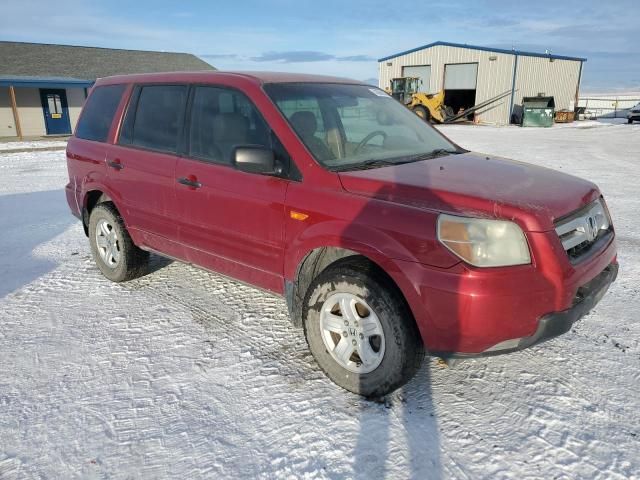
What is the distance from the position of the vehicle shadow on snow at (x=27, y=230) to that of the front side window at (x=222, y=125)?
2.45 metres

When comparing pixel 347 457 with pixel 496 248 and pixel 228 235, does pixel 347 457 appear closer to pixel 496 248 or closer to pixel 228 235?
pixel 496 248

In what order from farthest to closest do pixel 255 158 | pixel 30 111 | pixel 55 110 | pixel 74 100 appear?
pixel 74 100 < pixel 55 110 < pixel 30 111 < pixel 255 158

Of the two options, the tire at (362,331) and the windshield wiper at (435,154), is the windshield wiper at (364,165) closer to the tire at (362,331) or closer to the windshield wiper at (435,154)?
the windshield wiper at (435,154)

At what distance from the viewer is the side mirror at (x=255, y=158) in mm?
3018

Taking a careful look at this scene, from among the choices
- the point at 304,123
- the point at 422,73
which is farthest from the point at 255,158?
the point at 422,73

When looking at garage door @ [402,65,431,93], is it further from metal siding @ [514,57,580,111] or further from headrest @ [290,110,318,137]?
headrest @ [290,110,318,137]

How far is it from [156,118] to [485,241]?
9.59 feet

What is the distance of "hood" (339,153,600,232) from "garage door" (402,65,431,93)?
35606 millimetres

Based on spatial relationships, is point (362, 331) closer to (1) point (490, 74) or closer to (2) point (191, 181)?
(2) point (191, 181)

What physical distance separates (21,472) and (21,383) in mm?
884

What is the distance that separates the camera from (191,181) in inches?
144

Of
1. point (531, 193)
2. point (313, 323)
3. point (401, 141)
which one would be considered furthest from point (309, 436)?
point (401, 141)

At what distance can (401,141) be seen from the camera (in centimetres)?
373

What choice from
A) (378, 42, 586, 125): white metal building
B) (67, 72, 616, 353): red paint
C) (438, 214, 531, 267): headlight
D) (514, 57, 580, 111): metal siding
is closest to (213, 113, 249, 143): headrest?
(67, 72, 616, 353): red paint
